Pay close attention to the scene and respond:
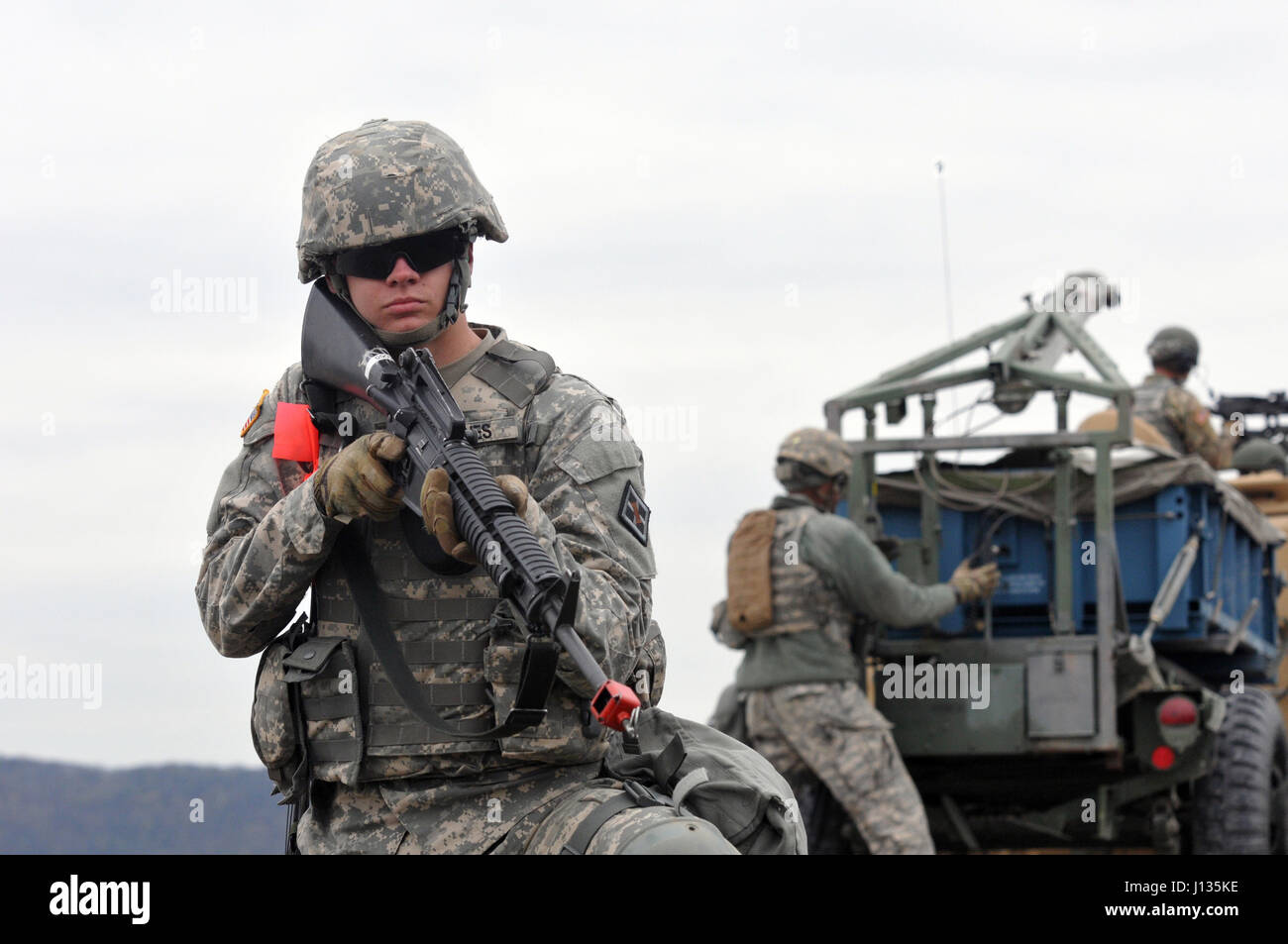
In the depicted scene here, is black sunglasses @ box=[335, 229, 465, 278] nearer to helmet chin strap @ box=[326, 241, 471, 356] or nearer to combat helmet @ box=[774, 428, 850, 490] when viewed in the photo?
helmet chin strap @ box=[326, 241, 471, 356]

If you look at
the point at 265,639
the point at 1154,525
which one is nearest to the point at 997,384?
the point at 1154,525

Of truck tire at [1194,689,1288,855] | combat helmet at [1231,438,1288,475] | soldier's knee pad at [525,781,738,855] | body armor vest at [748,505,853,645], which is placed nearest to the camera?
soldier's knee pad at [525,781,738,855]

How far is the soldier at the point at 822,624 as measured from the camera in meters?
9.15

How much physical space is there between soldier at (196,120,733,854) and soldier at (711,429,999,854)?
524cm

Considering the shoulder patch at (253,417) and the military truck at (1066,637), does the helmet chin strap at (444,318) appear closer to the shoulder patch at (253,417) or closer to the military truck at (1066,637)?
the shoulder patch at (253,417)

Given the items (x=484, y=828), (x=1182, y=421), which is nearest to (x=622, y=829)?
(x=484, y=828)

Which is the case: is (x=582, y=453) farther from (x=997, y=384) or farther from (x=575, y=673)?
(x=997, y=384)

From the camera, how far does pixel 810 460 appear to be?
9.37m

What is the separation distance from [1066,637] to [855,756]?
114 cm

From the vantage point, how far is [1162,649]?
33.8ft

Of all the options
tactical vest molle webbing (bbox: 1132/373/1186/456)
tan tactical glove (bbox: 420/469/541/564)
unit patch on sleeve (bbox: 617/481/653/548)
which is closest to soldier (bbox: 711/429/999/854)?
tactical vest molle webbing (bbox: 1132/373/1186/456)

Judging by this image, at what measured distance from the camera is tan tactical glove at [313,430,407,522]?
3.66 m

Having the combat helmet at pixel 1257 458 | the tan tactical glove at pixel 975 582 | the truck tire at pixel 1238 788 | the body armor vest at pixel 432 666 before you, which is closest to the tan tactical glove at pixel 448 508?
the body armor vest at pixel 432 666
